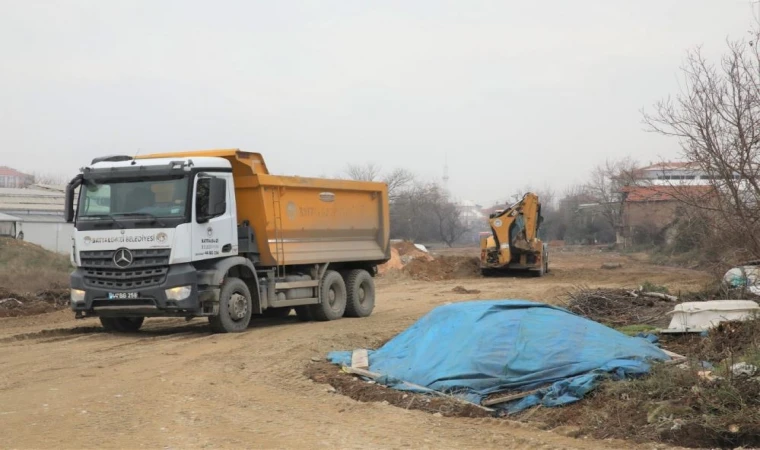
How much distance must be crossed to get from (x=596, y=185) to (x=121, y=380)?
273ft

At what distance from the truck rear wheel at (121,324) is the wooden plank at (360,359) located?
18.1 feet

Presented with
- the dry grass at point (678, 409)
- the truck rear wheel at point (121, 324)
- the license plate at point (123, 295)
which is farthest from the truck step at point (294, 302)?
the dry grass at point (678, 409)

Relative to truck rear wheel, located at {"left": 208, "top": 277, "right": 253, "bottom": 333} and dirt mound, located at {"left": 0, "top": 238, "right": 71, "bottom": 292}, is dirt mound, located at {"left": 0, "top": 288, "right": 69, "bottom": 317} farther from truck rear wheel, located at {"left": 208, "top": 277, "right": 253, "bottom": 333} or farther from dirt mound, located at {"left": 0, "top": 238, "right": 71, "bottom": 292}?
truck rear wheel, located at {"left": 208, "top": 277, "right": 253, "bottom": 333}

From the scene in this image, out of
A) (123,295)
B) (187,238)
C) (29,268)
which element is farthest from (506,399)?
(29,268)

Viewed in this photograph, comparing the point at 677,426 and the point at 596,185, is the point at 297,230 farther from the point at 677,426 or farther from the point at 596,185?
the point at 596,185

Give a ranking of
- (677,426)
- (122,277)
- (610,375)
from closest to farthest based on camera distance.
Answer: (677,426) < (610,375) < (122,277)

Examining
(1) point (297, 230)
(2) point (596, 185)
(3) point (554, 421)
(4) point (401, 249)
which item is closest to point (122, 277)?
(1) point (297, 230)

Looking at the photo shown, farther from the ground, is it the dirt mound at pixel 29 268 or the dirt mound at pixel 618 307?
the dirt mound at pixel 29 268

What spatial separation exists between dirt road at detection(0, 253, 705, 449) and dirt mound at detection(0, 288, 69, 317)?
132 inches

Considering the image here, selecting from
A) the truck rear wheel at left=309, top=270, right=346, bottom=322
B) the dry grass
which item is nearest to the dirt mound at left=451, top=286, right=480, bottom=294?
the truck rear wheel at left=309, top=270, right=346, bottom=322

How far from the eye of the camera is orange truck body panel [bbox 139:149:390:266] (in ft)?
47.2

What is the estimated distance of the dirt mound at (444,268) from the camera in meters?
32.2

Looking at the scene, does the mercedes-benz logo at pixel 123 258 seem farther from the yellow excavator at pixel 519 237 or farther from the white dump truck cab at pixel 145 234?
the yellow excavator at pixel 519 237

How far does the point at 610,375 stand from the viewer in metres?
7.67
